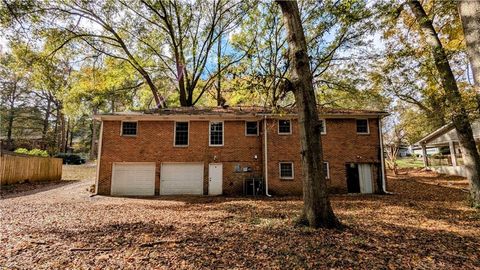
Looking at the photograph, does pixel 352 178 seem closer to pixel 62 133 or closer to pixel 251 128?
pixel 251 128

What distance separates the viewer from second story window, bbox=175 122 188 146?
14602 millimetres

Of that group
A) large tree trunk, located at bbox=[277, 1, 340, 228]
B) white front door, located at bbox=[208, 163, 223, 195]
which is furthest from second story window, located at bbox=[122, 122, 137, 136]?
→ large tree trunk, located at bbox=[277, 1, 340, 228]

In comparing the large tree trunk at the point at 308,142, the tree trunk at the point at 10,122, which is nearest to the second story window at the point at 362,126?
the large tree trunk at the point at 308,142

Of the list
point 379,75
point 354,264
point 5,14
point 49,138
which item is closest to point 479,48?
point 354,264

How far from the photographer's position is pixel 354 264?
4.26 metres

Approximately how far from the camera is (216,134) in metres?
14.8

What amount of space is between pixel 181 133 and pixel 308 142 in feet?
32.3

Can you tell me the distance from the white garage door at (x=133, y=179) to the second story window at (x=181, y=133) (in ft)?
6.48

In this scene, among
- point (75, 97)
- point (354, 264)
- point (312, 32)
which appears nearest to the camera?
point (354, 264)

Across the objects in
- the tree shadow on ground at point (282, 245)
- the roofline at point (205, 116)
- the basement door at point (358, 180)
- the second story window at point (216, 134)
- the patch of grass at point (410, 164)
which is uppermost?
the roofline at point (205, 116)

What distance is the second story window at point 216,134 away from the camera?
14.7 m

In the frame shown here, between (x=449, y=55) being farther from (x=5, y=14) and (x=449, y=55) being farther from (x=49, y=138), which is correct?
(x=49, y=138)

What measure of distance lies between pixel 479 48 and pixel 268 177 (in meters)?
10.2

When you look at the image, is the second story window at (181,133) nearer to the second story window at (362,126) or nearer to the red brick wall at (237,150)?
the red brick wall at (237,150)
